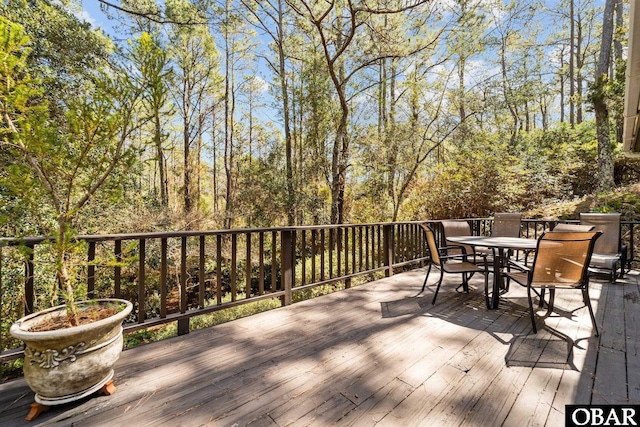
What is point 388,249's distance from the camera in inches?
179

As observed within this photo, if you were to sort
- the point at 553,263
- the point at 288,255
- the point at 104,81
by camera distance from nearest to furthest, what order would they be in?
the point at 104,81
the point at 553,263
the point at 288,255

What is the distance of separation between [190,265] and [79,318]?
7.58 meters

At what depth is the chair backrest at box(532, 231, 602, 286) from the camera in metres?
2.37

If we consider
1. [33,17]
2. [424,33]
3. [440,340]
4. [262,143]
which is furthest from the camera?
[262,143]

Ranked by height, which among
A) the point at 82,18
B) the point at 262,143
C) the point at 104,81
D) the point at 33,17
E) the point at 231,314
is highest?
the point at 82,18

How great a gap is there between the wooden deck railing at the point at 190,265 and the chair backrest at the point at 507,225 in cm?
76

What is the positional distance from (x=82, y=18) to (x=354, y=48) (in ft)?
20.4

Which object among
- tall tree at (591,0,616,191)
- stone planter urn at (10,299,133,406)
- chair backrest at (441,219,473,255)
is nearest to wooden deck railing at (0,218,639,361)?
stone planter urn at (10,299,133,406)

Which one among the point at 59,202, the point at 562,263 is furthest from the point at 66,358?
the point at 562,263

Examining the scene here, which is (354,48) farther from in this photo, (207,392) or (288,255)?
(207,392)

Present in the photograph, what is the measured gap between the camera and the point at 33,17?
18.3ft

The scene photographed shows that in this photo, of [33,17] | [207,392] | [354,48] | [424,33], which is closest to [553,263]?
[207,392]

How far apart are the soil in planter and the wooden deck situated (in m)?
0.44

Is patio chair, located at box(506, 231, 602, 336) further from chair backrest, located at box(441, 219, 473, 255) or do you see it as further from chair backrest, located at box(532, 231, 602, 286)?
chair backrest, located at box(441, 219, 473, 255)
